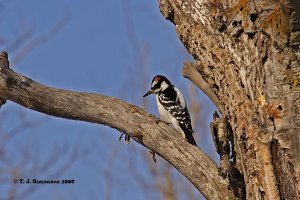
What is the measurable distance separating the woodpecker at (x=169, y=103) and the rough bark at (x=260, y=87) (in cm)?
262

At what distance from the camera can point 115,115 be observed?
335cm

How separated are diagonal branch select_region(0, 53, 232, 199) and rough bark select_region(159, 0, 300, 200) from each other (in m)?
0.22

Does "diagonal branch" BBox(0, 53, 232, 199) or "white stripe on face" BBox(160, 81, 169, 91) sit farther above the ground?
"white stripe on face" BBox(160, 81, 169, 91)

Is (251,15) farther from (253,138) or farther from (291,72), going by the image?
(253,138)

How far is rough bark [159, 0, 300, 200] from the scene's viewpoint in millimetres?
2619

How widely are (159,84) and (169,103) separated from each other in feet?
1.19

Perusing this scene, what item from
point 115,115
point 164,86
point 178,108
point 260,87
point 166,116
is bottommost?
point 260,87

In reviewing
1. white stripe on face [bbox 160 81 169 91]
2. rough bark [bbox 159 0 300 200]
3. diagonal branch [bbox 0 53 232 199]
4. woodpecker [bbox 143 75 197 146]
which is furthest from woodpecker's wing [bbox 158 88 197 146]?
rough bark [bbox 159 0 300 200]

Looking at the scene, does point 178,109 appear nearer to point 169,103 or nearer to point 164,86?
point 169,103

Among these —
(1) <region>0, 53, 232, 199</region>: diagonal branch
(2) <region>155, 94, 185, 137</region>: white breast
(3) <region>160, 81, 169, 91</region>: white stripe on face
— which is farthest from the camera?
(3) <region>160, 81, 169, 91</region>: white stripe on face

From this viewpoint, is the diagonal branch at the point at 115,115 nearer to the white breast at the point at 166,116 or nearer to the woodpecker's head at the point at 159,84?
the white breast at the point at 166,116

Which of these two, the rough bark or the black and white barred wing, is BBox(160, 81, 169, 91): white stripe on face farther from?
the rough bark

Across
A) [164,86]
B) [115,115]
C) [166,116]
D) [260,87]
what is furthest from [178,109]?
[260,87]

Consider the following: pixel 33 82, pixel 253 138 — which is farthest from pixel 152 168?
pixel 253 138
